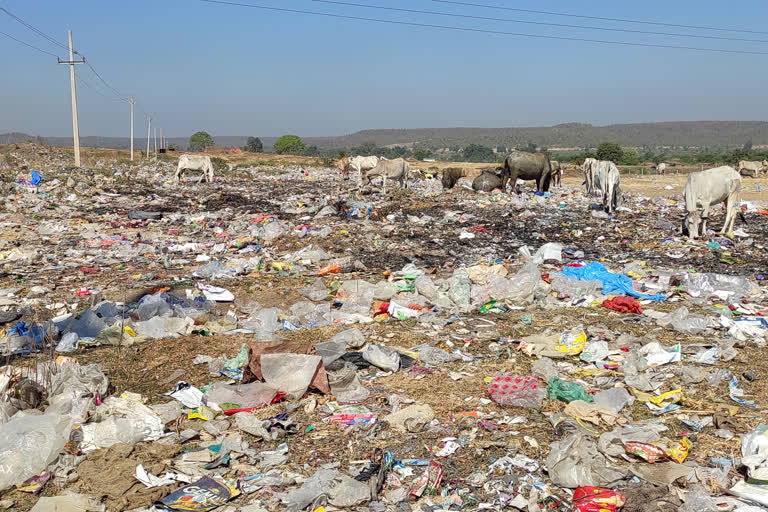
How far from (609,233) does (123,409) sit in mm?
10008

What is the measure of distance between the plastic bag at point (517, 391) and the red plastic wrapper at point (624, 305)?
8.19ft

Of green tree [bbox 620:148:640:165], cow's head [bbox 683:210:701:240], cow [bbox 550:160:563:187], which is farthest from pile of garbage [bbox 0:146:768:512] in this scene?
green tree [bbox 620:148:640:165]

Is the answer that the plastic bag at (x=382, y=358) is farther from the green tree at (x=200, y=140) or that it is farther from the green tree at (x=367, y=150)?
the green tree at (x=200, y=140)

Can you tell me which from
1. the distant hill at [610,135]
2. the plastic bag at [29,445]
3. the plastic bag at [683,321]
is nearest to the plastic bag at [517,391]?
the plastic bag at [683,321]

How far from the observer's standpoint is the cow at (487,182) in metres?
18.8

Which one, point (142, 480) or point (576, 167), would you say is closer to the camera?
point (142, 480)

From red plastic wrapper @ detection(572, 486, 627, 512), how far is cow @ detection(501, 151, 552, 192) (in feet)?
50.6

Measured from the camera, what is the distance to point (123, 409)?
4.16 metres

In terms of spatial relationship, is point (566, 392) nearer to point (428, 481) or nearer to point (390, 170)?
point (428, 481)

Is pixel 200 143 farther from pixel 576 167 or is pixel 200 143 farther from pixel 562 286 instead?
pixel 562 286

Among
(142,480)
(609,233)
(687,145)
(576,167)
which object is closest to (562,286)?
(609,233)

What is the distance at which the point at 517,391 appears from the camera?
181 inches

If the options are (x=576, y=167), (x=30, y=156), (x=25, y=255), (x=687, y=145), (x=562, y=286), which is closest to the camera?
(x=562, y=286)

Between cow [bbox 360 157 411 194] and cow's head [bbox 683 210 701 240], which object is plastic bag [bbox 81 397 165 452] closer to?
cow's head [bbox 683 210 701 240]
